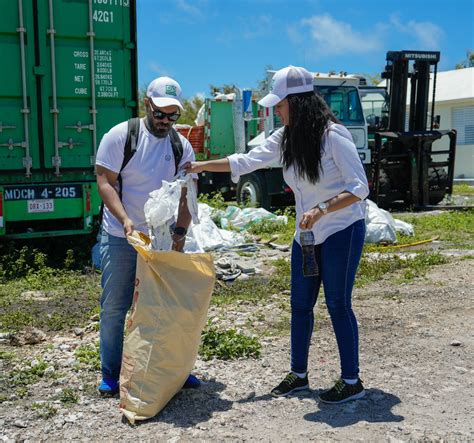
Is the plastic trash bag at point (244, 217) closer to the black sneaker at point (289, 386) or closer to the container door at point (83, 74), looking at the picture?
the container door at point (83, 74)

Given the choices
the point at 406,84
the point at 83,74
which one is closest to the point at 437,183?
the point at 406,84

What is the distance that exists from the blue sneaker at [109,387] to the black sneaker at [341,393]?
1.18 m

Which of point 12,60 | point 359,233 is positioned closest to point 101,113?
point 12,60

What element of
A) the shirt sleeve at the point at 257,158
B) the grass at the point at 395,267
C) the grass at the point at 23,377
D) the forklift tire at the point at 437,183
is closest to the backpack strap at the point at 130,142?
the shirt sleeve at the point at 257,158

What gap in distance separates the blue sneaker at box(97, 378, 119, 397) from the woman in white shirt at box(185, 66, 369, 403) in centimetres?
116

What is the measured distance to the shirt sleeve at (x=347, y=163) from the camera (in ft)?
12.8

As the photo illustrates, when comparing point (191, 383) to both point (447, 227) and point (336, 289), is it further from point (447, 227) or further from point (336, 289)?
point (447, 227)

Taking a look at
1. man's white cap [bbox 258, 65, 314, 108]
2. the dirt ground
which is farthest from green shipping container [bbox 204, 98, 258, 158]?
man's white cap [bbox 258, 65, 314, 108]

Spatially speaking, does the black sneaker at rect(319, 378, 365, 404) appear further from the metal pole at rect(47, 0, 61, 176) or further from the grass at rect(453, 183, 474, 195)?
the grass at rect(453, 183, 474, 195)

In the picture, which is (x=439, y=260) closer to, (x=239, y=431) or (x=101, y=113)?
(x=101, y=113)

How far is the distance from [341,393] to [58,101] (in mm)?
5439

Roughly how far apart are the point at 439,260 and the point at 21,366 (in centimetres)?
538

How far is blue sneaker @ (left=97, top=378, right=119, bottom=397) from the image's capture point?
4.27 metres

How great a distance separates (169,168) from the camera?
4.20 meters
